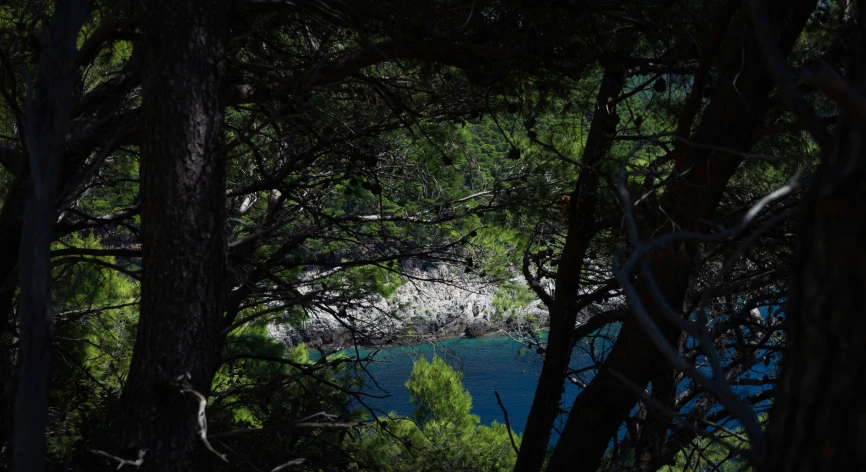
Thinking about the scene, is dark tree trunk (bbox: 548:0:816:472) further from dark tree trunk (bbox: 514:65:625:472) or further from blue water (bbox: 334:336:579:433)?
blue water (bbox: 334:336:579:433)

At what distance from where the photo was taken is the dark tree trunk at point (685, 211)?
2912 mm

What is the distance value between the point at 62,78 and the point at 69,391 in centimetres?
436

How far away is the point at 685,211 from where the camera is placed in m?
2.90

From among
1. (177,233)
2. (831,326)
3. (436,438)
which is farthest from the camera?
(436,438)

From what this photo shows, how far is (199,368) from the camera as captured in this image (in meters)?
2.45

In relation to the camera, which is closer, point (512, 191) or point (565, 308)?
point (565, 308)

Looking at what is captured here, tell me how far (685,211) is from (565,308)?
1201mm

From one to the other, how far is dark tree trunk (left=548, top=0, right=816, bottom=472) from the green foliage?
9.74 feet

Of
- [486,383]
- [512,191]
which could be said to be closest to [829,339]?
[512,191]

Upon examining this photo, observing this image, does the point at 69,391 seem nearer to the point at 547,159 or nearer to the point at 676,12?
the point at 547,159

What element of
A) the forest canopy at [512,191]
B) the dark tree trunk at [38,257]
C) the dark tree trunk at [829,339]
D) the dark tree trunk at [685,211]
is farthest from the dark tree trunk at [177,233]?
the dark tree trunk at [829,339]

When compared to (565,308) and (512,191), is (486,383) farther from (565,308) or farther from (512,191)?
(565,308)

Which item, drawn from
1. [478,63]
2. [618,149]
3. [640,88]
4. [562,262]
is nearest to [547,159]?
[618,149]

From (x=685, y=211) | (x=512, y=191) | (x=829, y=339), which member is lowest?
(x=829, y=339)
